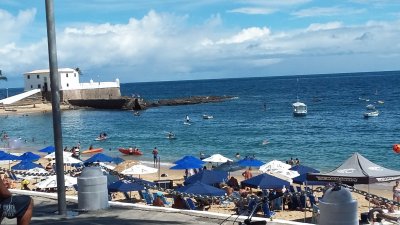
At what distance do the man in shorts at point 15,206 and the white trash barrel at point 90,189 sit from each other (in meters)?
3.91

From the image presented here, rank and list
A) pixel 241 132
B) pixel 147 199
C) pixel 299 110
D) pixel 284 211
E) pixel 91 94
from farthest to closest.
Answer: pixel 91 94, pixel 299 110, pixel 241 132, pixel 147 199, pixel 284 211

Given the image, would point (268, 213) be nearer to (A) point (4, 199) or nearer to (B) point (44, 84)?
(A) point (4, 199)

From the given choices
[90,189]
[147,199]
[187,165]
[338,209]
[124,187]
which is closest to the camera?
[338,209]

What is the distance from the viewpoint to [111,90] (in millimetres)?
107438

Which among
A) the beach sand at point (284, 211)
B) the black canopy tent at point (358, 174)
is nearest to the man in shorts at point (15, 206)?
the black canopy tent at point (358, 174)

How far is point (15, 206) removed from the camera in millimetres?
6375

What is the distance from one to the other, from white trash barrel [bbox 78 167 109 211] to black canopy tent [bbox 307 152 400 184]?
24.3 ft

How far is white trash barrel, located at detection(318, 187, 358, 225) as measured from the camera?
753cm

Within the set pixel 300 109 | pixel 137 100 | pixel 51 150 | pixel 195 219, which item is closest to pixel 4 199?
pixel 195 219

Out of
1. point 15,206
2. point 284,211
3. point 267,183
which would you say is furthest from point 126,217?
point 284,211

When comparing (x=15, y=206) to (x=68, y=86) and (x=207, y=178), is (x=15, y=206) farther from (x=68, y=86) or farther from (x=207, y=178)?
(x=68, y=86)

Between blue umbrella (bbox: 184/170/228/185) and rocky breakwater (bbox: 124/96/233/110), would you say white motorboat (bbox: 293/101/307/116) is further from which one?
blue umbrella (bbox: 184/170/228/185)

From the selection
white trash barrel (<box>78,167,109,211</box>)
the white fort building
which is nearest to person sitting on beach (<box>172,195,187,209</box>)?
white trash barrel (<box>78,167,109,211</box>)

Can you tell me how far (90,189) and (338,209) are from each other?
4.96 m
